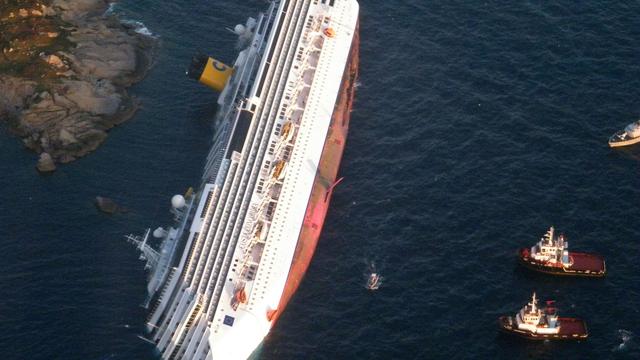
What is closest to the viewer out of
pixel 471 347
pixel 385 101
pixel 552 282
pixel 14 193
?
pixel 471 347

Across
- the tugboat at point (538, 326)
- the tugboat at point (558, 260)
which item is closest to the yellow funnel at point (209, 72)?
the tugboat at point (558, 260)

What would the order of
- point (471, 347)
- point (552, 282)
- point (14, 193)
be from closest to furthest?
point (471, 347) < point (552, 282) < point (14, 193)

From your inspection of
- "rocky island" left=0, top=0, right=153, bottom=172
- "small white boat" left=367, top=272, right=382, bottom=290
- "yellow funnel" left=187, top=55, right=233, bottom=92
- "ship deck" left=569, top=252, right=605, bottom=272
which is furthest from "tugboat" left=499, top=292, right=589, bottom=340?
"rocky island" left=0, top=0, right=153, bottom=172

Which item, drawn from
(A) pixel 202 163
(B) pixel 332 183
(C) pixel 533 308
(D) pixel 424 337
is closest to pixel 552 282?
(C) pixel 533 308

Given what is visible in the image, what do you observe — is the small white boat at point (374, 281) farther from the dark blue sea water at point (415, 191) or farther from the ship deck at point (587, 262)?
the ship deck at point (587, 262)

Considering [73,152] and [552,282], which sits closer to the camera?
[552,282]

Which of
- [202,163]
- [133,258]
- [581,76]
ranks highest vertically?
[581,76]

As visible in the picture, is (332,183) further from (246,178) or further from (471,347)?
(471,347)
